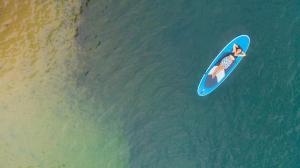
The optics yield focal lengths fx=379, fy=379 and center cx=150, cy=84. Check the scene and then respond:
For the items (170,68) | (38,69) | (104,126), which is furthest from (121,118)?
(38,69)

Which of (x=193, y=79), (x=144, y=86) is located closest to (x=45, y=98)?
(x=144, y=86)

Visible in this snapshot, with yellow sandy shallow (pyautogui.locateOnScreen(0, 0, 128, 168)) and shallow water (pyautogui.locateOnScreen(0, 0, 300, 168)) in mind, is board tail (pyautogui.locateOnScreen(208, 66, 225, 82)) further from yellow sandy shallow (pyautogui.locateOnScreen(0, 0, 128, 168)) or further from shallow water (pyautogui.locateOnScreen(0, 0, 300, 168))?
yellow sandy shallow (pyautogui.locateOnScreen(0, 0, 128, 168))

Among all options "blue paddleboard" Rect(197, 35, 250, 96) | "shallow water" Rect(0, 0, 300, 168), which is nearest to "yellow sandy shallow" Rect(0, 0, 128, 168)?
"shallow water" Rect(0, 0, 300, 168)

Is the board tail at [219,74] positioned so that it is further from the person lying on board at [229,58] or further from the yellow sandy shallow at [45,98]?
the yellow sandy shallow at [45,98]

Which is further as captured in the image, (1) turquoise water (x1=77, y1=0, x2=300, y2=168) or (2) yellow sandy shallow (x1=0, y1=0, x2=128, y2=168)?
(1) turquoise water (x1=77, y1=0, x2=300, y2=168)

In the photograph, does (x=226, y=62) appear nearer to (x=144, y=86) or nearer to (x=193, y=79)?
(x=193, y=79)

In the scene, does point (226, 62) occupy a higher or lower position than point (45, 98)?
lower

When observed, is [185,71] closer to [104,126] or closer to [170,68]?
[170,68]
